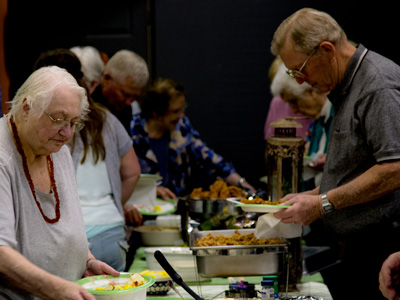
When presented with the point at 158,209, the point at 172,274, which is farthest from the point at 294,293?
the point at 158,209

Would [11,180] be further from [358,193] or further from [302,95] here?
[302,95]

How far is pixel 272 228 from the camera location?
2365 millimetres

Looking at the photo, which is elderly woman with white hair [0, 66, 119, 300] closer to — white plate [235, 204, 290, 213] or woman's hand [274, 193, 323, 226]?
white plate [235, 204, 290, 213]

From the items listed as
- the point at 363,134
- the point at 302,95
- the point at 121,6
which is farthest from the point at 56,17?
the point at 363,134

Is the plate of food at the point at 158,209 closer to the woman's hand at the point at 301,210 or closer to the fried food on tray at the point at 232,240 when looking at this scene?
the fried food on tray at the point at 232,240

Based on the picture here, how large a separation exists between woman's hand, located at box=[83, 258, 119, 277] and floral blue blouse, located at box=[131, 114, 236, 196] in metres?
2.39

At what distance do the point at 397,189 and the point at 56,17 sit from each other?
4.57 m

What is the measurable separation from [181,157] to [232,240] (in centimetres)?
235

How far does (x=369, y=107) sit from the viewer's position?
2.36m

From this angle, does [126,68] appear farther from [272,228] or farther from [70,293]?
[70,293]

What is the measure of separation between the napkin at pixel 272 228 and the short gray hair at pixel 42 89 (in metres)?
0.84

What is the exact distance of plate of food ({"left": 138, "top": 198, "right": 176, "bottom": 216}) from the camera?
12.9 ft

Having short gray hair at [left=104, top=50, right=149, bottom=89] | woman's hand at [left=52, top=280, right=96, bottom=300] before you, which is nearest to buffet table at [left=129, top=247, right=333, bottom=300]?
woman's hand at [left=52, top=280, right=96, bottom=300]

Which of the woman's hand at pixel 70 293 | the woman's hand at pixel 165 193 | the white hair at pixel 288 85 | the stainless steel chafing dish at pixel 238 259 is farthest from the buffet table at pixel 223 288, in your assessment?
the white hair at pixel 288 85
